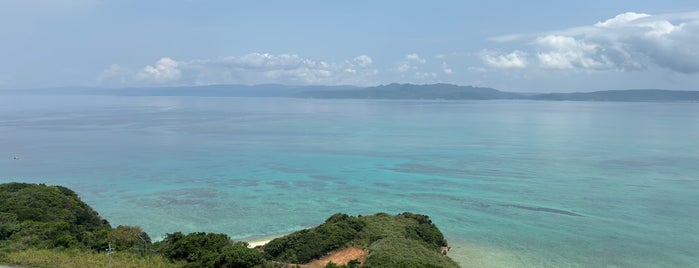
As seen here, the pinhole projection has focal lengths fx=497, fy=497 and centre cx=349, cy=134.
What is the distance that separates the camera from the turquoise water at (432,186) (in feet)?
94.5

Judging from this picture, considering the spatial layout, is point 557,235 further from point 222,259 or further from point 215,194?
point 215,194

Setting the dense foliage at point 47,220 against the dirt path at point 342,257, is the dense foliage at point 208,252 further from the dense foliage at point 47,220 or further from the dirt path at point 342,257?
the dirt path at point 342,257

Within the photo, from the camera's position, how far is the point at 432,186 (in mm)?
42594

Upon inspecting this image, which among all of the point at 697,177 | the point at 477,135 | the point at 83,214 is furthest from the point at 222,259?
the point at 477,135

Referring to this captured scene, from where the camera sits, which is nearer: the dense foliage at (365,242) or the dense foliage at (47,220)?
the dense foliage at (47,220)

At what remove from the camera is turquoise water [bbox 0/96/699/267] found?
28.8m

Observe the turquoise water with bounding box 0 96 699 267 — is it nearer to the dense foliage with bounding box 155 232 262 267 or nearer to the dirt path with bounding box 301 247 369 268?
the dirt path with bounding box 301 247 369 268

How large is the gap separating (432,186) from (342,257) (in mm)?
22286

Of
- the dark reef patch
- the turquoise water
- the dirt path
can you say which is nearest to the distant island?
the dirt path

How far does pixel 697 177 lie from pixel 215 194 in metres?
41.9

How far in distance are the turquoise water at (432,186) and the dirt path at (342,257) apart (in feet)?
20.0

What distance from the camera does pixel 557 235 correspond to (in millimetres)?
29266

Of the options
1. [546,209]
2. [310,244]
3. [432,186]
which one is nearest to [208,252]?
[310,244]

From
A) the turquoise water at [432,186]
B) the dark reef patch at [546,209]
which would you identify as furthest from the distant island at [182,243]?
the dark reef patch at [546,209]
